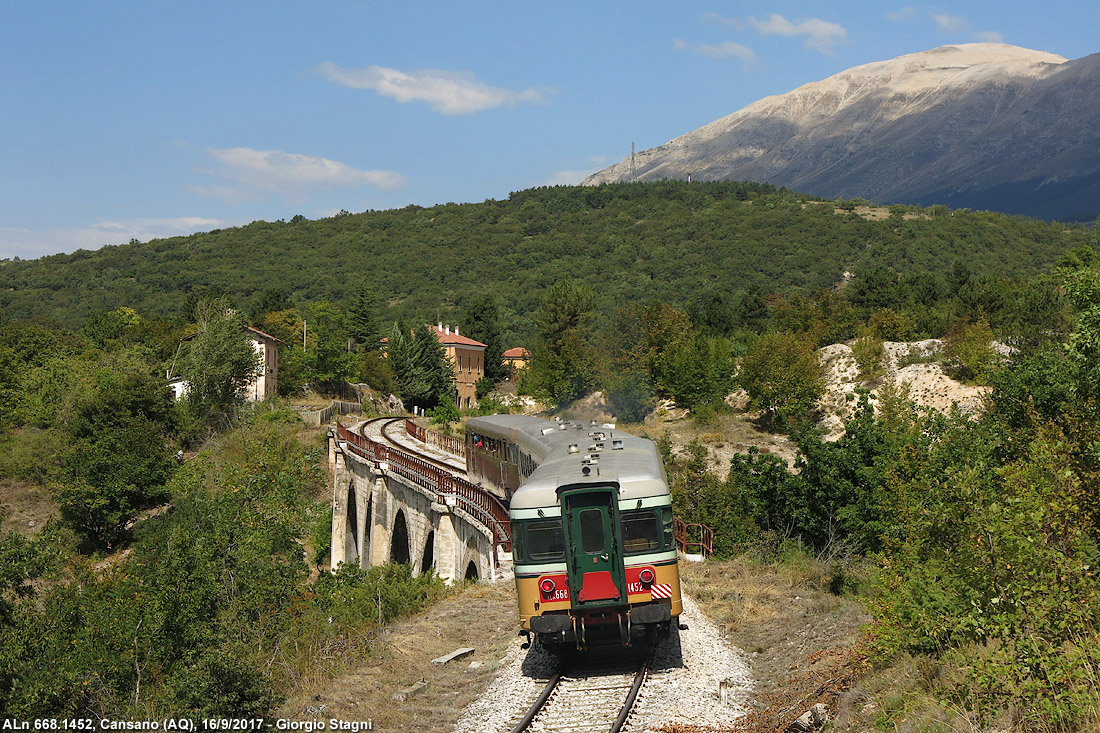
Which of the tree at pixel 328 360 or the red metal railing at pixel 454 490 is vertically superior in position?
the tree at pixel 328 360

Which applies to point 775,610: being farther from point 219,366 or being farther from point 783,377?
point 219,366

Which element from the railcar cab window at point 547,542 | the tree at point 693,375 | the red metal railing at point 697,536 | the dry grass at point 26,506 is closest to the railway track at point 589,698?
the railcar cab window at point 547,542

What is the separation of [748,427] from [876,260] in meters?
74.6

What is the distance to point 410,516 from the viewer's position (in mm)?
31594

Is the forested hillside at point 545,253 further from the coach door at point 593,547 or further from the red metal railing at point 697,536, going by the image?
the coach door at point 593,547

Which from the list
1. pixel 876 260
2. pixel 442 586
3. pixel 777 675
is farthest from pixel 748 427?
pixel 876 260

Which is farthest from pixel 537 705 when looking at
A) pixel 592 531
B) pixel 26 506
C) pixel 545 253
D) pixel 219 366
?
pixel 545 253

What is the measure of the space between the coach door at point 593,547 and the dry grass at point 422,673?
1.99 m

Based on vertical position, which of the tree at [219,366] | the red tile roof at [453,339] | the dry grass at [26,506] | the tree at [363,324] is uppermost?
the tree at [363,324]

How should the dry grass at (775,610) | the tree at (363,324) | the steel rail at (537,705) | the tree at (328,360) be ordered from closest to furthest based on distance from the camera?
the steel rail at (537,705)
the dry grass at (775,610)
the tree at (328,360)
the tree at (363,324)

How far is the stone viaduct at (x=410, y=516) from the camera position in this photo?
76.2ft

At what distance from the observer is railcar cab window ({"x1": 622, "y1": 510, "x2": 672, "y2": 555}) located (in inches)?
493

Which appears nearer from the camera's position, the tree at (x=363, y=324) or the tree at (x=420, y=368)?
the tree at (x=420, y=368)

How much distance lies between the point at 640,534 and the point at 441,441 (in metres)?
33.1
